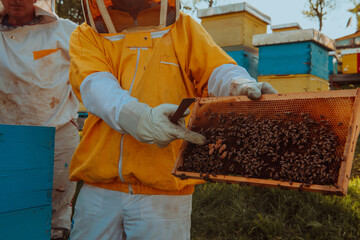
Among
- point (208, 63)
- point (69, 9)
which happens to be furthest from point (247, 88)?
point (69, 9)

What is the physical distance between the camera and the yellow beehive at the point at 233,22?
604 cm

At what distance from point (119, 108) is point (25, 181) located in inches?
37.0

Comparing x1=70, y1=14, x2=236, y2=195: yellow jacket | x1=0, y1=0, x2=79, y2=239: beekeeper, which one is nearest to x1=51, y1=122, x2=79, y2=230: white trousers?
x1=0, y1=0, x2=79, y2=239: beekeeper

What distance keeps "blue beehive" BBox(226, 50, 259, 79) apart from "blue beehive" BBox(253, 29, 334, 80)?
0.49ft

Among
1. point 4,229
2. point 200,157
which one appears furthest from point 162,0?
point 4,229

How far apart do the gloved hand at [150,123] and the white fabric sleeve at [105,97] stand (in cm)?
5

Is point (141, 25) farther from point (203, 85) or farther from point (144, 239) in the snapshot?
point (144, 239)

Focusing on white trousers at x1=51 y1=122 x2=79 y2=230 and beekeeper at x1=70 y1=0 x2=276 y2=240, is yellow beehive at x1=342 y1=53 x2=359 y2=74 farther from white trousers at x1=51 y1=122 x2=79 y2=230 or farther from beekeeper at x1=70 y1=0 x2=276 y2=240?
beekeeper at x1=70 y1=0 x2=276 y2=240

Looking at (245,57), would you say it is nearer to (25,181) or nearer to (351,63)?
(25,181)

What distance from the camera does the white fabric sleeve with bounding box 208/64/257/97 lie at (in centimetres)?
224

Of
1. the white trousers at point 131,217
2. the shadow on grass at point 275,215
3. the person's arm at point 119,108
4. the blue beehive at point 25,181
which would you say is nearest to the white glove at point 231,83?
the person's arm at point 119,108

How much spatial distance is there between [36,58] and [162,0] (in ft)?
7.49

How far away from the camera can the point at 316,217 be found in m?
4.17

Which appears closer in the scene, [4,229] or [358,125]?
[358,125]
